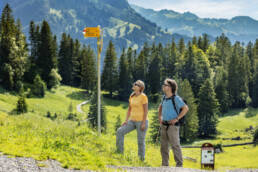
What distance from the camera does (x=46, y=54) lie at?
6725cm

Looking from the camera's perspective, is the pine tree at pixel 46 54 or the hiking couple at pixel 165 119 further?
the pine tree at pixel 46 54

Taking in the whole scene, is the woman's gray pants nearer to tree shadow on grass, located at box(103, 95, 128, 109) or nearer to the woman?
the woman

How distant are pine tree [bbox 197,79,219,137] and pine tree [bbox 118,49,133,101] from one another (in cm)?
2761

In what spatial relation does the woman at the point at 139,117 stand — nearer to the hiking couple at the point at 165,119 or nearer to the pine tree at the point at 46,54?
the hiking couple at the point at 165,119

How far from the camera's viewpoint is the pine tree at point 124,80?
77125 millimetres

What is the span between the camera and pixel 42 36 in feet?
223

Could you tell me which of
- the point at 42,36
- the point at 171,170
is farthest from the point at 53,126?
the point at 42,36

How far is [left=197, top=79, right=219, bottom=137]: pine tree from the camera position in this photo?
167 ft

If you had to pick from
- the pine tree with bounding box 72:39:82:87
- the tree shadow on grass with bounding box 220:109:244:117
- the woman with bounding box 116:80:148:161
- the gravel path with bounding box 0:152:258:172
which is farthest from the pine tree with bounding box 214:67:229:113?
the gravel path with bounding box 0:152:258:172

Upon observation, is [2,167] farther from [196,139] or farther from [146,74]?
[146,74]

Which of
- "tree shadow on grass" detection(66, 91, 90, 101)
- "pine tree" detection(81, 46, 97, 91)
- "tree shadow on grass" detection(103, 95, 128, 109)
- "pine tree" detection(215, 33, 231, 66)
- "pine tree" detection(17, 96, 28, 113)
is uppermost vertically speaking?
"pine tree" detection(215, 33, 231, 66)

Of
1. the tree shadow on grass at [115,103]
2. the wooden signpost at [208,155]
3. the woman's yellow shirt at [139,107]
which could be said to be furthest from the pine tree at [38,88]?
the wooden signpost at [208,155]

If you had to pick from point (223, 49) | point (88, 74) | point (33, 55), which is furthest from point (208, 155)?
point (223, 49)

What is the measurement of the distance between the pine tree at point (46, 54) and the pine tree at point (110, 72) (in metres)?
16.3
